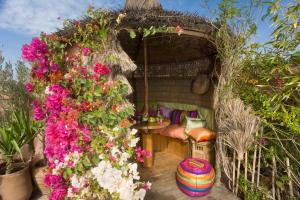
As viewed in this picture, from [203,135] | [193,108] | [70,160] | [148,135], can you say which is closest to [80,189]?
[70,160]

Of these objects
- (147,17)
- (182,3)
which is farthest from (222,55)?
(147,17)

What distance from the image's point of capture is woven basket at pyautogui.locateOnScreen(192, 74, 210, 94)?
11.4 ft

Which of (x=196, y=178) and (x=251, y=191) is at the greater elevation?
(x=196, y=178)

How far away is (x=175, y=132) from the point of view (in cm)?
350

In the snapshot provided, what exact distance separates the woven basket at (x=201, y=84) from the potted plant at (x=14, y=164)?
3.12 m

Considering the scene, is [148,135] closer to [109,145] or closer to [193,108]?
[193,108]

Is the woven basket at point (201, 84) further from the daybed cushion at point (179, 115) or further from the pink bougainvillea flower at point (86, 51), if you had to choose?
the pink bougainvillea flower at point (86, 51)

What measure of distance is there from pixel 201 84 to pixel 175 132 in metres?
1.16

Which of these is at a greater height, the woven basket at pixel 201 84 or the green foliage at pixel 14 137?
the woven basket at pixel 201 84

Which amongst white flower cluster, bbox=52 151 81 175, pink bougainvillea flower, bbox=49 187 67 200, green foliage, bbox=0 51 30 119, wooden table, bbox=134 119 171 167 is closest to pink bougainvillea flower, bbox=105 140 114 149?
white flower cluster, bbox=52 151 81 175

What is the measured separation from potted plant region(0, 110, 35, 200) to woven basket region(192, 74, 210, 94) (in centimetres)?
312

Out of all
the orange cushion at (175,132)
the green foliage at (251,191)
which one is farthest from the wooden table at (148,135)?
Answer: the green foliage at (251,191)

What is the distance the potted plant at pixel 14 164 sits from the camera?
2162 millimetres

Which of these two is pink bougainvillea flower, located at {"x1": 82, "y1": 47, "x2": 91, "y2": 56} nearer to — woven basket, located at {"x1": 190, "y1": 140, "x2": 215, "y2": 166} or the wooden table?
the wooden table
